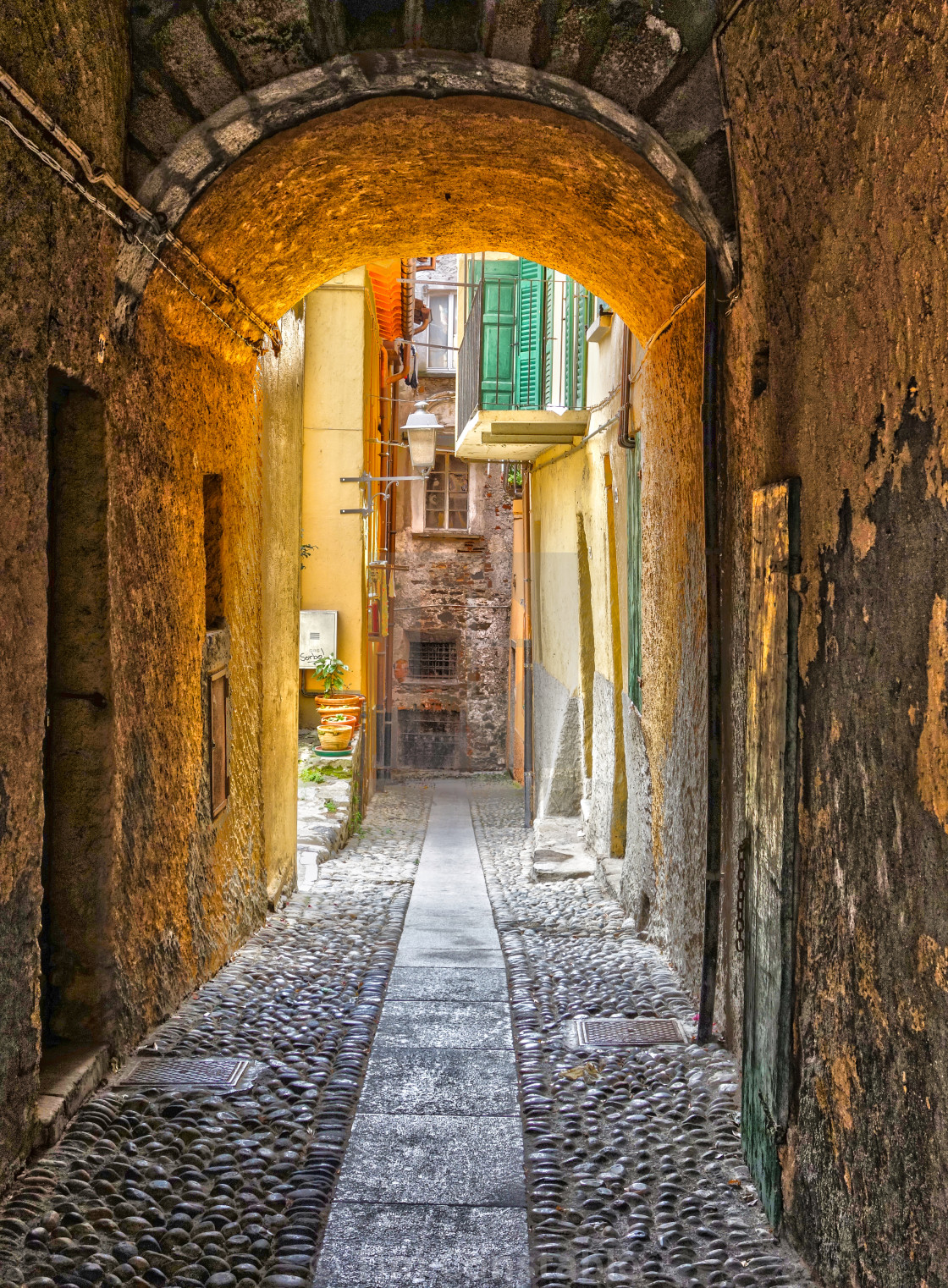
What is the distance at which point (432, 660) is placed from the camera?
68.9 ft

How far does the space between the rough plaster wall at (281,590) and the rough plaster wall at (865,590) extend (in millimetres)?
3889

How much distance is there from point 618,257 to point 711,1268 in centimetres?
404

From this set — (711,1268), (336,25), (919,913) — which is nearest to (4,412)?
(336,25)

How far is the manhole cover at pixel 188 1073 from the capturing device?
3.89 metres

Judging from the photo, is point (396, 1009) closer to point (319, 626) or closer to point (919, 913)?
point (919, 913)

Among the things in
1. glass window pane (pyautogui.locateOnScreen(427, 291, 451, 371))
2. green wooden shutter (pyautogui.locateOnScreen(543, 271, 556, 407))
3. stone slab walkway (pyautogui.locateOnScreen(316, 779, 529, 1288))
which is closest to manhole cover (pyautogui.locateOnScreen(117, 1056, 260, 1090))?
stone slab walkway (pyautogui.locateOnScreen(316, 779, 529, 1288))

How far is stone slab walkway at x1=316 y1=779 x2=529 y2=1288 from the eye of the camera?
284 centimetres

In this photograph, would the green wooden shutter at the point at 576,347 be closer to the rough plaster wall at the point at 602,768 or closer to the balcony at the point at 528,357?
the balcony at the point at 528,357

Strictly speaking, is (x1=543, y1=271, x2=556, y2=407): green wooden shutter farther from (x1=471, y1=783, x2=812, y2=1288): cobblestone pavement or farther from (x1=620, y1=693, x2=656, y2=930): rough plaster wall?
(x1=471, y1=783, x2=812, y2=1288): cobblestone pavement

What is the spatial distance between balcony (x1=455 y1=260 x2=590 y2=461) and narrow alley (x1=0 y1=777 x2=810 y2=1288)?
16.4 ft

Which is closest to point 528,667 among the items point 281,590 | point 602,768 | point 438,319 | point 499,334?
point 499,334

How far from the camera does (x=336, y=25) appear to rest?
3.52 m

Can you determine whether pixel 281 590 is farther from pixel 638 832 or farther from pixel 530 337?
pixel 530 337

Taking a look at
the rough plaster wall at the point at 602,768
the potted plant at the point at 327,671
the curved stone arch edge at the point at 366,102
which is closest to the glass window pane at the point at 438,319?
the potted plant at the point at 327,671
